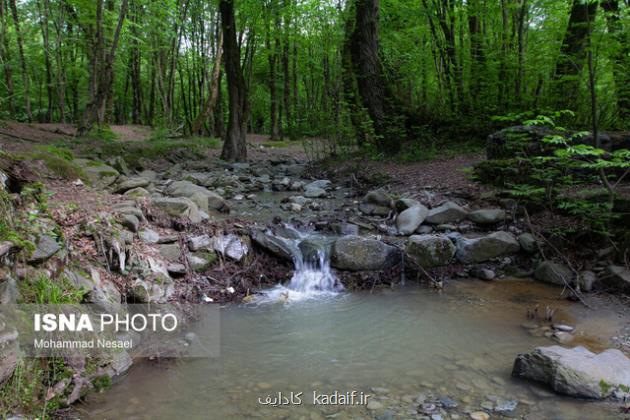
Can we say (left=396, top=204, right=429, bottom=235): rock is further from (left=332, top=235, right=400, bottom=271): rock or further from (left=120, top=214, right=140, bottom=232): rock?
(left=120, top=214, right=140, bottom=232): rock

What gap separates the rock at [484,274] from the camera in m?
6.16

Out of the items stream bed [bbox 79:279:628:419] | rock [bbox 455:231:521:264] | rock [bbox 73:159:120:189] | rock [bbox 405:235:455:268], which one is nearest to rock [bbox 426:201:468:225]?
rock [bbox 455:231:521:264]

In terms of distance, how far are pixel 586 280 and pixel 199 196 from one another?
5.89m

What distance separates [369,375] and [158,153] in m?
11.7

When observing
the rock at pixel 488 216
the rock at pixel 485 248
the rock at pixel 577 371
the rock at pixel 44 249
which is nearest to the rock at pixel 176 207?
the rock at pixel 44 249

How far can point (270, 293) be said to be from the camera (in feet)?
18.8

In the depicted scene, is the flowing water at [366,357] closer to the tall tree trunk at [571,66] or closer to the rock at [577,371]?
the rock at [577,371]

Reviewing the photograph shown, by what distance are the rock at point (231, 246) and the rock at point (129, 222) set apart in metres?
1.07

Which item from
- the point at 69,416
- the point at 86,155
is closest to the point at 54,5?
the point at 86,155

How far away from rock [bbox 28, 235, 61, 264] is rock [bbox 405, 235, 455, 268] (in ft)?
14.4

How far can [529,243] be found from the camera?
646cm

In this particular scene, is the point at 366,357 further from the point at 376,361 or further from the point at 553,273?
the point at 553,273

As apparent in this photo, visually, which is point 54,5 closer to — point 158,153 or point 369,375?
point 158,153

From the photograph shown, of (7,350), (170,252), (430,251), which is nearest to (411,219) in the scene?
(430,251)
